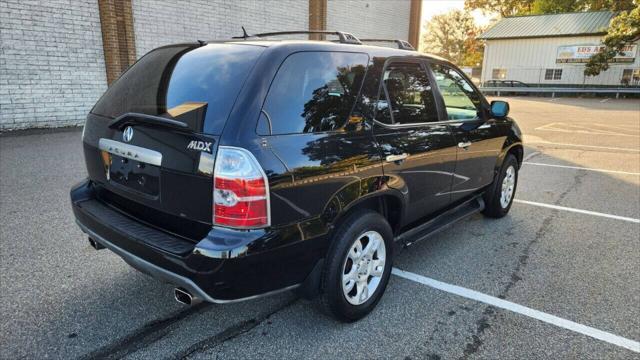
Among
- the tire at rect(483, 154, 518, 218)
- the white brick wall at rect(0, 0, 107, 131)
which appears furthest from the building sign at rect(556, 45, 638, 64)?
the white brick wall at rect(0, 0, 107, 131)

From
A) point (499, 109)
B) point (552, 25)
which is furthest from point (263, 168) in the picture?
point (552, 25)

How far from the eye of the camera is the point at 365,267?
303cm

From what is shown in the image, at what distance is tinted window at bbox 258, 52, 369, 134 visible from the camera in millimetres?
2467

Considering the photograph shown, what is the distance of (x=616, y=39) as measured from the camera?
2873cm

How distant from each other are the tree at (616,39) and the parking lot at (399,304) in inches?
1134

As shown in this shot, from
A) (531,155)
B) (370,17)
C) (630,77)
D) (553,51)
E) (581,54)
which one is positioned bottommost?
(531,155)

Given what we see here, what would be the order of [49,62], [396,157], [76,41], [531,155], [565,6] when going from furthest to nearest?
1. [565,6]
2. [76,41]
3. [49,62]
4. [531,155]
5. [396,157]

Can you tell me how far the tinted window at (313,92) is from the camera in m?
2.47

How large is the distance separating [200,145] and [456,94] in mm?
2787

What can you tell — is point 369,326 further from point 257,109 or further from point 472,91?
point 472,91

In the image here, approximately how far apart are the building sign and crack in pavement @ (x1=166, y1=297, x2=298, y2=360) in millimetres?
36656

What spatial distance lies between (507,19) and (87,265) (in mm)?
42734

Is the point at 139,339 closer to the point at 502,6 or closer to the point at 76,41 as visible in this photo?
the point at 76,41

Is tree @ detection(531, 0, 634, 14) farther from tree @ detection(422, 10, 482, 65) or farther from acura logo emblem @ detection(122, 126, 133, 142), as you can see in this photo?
acura logo emblem @ detection(122, 126, 133, 142)
